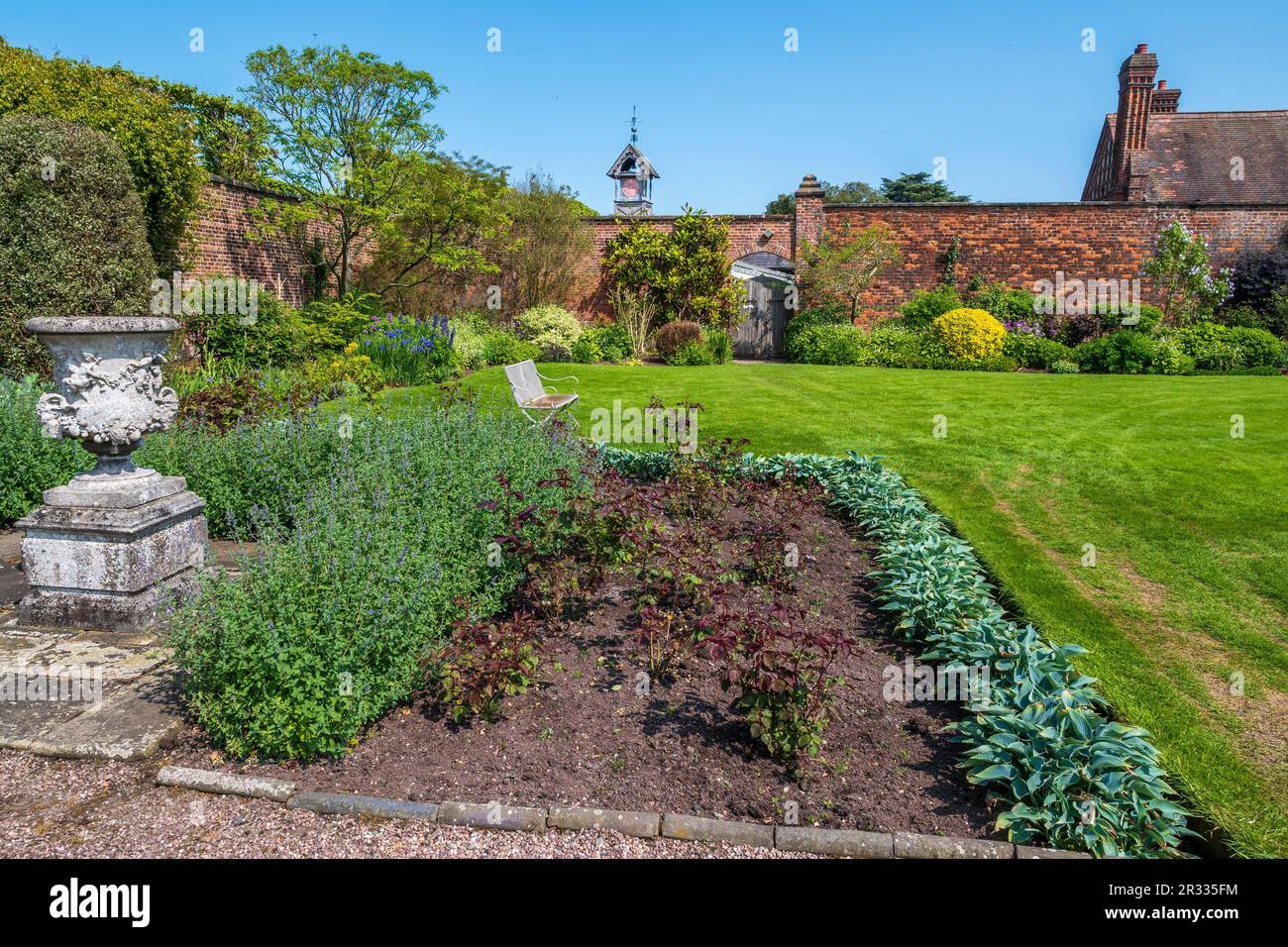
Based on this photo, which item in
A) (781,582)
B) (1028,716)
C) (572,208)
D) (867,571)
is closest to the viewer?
(1028,716)

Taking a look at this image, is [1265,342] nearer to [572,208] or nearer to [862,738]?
[572,208]

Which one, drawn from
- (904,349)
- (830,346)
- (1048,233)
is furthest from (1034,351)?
(1048,233)

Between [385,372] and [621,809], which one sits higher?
[385,372]

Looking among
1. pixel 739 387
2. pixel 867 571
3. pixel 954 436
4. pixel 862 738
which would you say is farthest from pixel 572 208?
pixel 862 738

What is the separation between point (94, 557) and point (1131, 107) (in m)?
28.7

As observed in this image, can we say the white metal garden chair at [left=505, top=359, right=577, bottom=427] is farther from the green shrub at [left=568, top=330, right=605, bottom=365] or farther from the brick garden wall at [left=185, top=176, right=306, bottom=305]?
the green shrub at [left=568, top=330, right=605, bottom=365]

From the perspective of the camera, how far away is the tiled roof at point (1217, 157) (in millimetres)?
23438

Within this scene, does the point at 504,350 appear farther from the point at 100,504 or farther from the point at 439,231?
the point at 100,504

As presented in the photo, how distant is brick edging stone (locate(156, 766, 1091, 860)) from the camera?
2.67 metres

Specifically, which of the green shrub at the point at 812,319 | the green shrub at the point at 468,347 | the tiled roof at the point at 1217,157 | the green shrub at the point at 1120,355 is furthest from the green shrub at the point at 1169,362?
the green shrub at the point at 468,347

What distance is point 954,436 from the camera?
872cm

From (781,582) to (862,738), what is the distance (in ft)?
4.72
